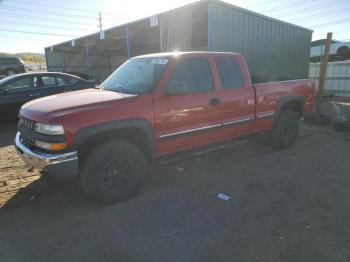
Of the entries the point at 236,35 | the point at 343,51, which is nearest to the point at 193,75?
the point at 236,35

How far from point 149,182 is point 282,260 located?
89.6 inches

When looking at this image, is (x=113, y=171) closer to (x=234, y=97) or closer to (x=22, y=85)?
(x=234, y=97)

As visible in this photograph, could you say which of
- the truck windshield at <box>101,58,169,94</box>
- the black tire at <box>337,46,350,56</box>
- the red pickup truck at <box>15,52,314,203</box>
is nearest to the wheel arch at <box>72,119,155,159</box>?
the red pickup truck at <box>15,52,314,203</box>

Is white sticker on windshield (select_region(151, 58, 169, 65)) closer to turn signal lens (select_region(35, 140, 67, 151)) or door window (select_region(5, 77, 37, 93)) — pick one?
turn signal lens (select_region(35, 140, 67, 151))

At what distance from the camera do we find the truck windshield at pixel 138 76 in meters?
3.79

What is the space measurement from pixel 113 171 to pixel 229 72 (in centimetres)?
254

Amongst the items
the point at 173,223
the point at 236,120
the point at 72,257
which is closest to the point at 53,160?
the point at 72,257

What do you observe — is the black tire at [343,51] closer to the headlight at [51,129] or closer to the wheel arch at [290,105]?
the wheel arch at [290,105]

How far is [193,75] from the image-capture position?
412 centimetres

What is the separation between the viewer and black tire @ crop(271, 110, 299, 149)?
5.54 m

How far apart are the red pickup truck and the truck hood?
0.5 inches

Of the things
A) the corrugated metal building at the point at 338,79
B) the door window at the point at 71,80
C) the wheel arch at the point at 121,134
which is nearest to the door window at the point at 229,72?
the wheel arch at the point at 121,134

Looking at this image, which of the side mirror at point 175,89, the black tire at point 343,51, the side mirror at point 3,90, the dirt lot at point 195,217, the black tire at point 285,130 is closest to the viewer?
the dirt lot at point 195,217

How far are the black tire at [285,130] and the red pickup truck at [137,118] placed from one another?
28.3 inches
